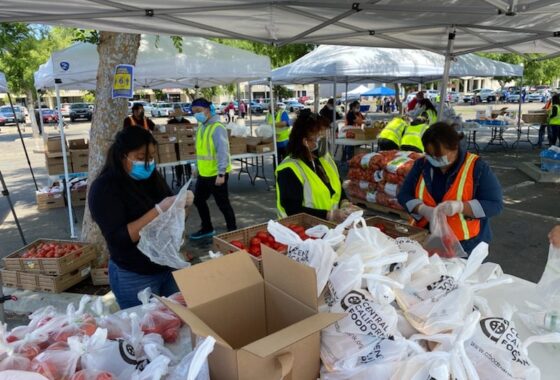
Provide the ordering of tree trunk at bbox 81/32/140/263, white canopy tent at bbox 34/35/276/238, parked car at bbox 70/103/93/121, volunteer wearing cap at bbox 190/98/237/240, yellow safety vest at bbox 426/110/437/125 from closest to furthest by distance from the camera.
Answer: tree trunk at bbox 81/32/140/263 → volunteer wearing cap at bbox 190/98/237/240 → white canopy tent at bbox 34/35/276/238 → yellow safety vest at bbox 426/110/437/125 → parked car at bbox 70/103/93/121

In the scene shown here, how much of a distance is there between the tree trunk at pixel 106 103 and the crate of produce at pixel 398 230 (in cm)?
340

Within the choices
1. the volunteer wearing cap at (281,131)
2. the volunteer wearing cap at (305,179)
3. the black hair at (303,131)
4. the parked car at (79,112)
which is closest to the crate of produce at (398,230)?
the volunteer wearing cap at (305,179)

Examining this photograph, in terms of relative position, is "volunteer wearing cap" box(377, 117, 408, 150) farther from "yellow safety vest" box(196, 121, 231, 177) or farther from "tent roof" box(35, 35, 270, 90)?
"yellow safety vest" box(196, 121, 231, 177)

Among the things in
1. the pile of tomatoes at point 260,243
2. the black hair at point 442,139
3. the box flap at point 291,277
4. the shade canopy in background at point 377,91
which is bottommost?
the pile of tomatoes at point 260,243

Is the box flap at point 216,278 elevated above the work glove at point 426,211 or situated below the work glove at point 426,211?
above

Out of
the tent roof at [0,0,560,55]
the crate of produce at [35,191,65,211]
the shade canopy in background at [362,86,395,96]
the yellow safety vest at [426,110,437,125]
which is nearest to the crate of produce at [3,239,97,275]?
the tent roof at [0,0,560,55]

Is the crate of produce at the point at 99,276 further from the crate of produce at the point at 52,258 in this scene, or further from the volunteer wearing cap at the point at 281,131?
the volunteer wearing cap at the point at 281,131

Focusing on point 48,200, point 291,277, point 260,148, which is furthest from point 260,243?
point 48,200

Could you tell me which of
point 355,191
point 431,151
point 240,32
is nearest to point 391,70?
point 355,191

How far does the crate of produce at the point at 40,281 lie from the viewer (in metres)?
4.32

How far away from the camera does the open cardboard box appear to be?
112 cm

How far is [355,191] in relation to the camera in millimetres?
7230

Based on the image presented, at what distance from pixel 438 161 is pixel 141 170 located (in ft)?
6.21

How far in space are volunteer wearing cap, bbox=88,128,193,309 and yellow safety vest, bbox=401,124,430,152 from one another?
5441 mm
